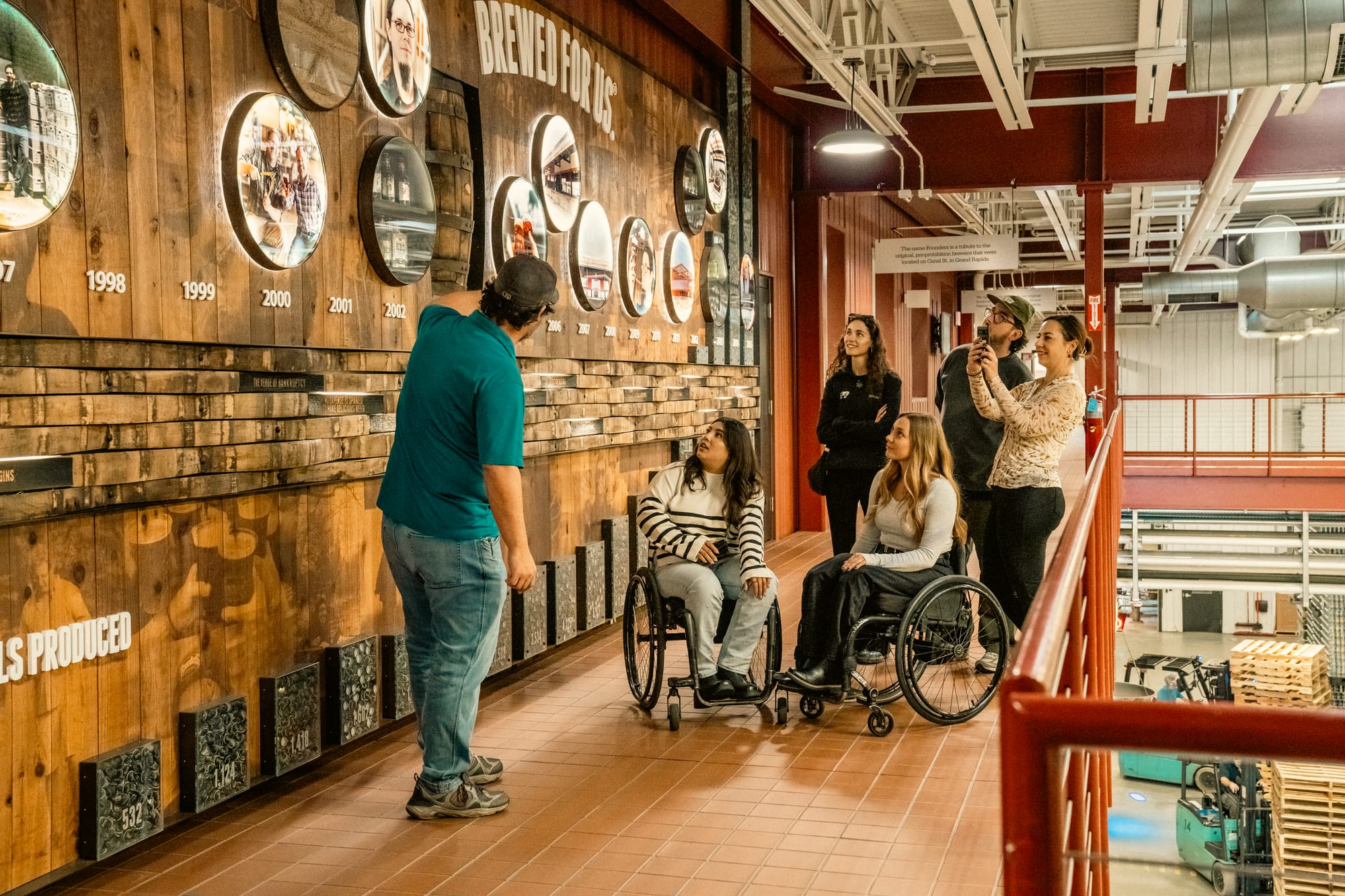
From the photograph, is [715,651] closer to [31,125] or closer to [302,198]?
[302,198]

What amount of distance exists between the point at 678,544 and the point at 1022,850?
12.2ft

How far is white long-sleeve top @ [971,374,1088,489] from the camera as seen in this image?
196 inches

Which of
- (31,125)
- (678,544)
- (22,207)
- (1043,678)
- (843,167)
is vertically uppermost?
(843,167)

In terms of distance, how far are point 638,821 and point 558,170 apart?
11.7 ft

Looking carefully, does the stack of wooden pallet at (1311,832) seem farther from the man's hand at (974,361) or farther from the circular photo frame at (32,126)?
the circular photo frame at (32,126)

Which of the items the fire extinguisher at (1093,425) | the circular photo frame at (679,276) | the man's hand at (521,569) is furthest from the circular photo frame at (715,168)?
the fire extinguisher at (1093,425)

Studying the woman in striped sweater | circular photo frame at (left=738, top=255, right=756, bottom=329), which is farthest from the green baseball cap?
circular photo frame at (left=738, top=255, right=756, bottom=329)

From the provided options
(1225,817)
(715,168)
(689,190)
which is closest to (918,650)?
(689,190)

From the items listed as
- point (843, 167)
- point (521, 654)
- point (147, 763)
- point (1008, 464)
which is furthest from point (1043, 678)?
point (843, 167)

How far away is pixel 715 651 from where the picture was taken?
19.3ft

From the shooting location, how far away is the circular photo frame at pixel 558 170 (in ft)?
19.8

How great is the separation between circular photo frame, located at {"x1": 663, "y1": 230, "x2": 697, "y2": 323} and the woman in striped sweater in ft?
9.81

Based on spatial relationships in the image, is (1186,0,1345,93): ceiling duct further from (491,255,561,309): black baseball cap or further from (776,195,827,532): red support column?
(491,255,561,309): black baseball cap

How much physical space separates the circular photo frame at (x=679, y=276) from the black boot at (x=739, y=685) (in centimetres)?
355
